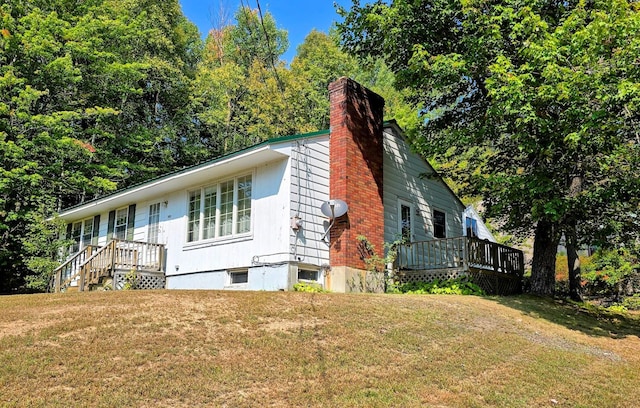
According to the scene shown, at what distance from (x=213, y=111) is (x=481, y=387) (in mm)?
26021

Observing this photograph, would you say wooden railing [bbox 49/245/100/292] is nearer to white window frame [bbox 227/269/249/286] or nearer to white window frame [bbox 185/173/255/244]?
white window frame [bbox 185/173/255/244]

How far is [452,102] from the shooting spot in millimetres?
16344

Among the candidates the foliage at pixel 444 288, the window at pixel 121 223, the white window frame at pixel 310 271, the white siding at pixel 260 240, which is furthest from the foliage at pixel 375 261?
the window at pixel 121 223

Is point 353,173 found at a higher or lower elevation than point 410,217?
higher

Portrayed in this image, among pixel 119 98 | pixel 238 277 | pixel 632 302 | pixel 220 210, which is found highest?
pixel 119 98

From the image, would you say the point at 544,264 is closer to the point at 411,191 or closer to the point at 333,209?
the point at 411,191

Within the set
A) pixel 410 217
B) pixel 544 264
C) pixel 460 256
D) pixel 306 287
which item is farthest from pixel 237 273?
pixel 544 264

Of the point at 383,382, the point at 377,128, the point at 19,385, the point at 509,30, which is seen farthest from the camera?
the point at 377,128

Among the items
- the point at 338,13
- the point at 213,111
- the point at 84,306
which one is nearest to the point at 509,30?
the point at 338,13

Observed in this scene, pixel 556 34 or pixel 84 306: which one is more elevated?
pixel 556 34

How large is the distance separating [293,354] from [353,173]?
7299 mm

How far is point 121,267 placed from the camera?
14.9m

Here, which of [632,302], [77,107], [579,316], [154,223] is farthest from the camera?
Answer: [77,107]

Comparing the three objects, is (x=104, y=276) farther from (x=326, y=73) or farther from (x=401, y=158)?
(x=326, y=73)
